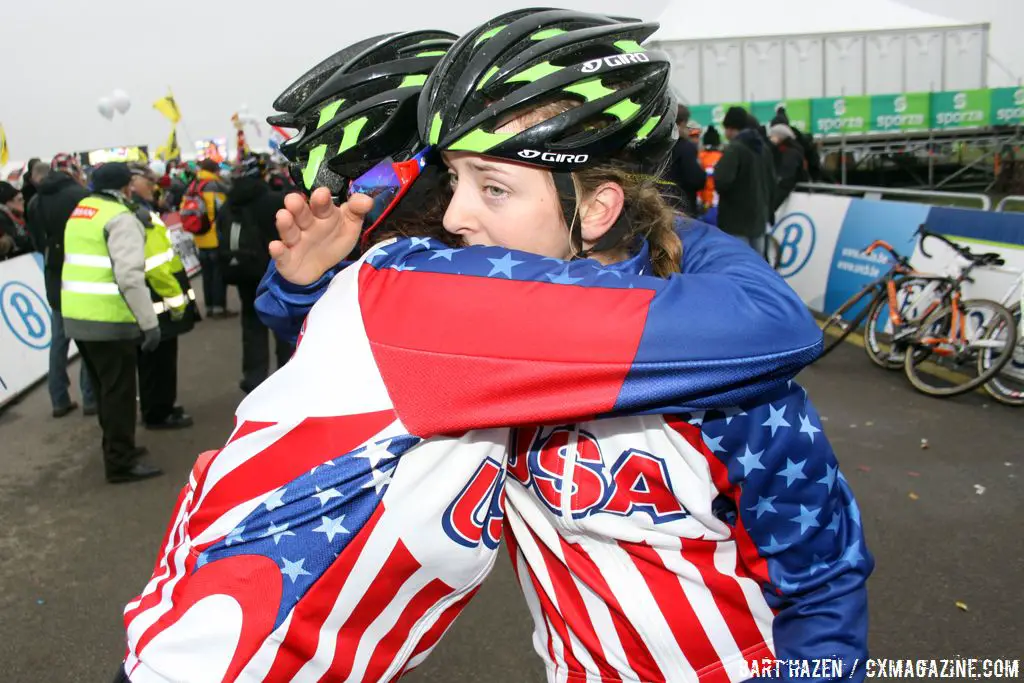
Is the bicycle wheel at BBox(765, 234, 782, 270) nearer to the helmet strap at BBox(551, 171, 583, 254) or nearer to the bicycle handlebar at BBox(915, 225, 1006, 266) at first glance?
the bicycle handlebar at BBox(915, 225, 1006, 266)

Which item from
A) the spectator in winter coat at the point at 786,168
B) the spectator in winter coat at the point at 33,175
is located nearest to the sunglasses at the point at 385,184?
the spectator in winter coat at the point at 33,175

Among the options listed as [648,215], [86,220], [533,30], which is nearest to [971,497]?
[648,215]

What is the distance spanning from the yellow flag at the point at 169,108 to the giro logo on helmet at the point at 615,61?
753 inches

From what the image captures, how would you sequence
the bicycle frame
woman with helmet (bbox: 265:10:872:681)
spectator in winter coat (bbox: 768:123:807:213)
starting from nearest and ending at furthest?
woman with helmet (bbox: 265:10:872:681) → the bicycle frame → spectator in winter coat (bbox: 768:123:807:213)

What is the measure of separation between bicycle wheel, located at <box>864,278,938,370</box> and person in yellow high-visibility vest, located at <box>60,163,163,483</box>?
20.4 feet

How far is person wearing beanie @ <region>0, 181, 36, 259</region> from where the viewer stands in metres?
9.73

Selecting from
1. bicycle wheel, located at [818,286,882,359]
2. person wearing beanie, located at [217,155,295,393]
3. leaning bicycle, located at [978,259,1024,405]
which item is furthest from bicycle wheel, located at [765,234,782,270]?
person wearing beanie, located at [217,155,295,393]

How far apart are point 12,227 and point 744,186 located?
365 inches

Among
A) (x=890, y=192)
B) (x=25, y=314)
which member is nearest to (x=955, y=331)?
(x=890, y=192)

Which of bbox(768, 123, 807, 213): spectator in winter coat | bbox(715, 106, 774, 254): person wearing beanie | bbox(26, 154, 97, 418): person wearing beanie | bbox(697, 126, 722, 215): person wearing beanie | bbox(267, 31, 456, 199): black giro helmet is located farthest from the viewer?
bbox(697, 126, 722, 215): person wearing beanie

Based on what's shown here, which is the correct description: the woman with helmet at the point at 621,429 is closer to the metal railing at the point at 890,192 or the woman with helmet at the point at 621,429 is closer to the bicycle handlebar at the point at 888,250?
the metal railing at the point at 890,192

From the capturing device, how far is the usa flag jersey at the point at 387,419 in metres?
1.11

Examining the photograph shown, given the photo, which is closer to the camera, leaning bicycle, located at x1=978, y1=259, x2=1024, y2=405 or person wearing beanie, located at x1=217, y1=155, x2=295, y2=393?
leaning bicycle, located at x1=978, y1=259, x2=1024, y2=405

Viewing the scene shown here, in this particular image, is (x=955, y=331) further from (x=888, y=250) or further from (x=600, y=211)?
(x=600, y=211)
